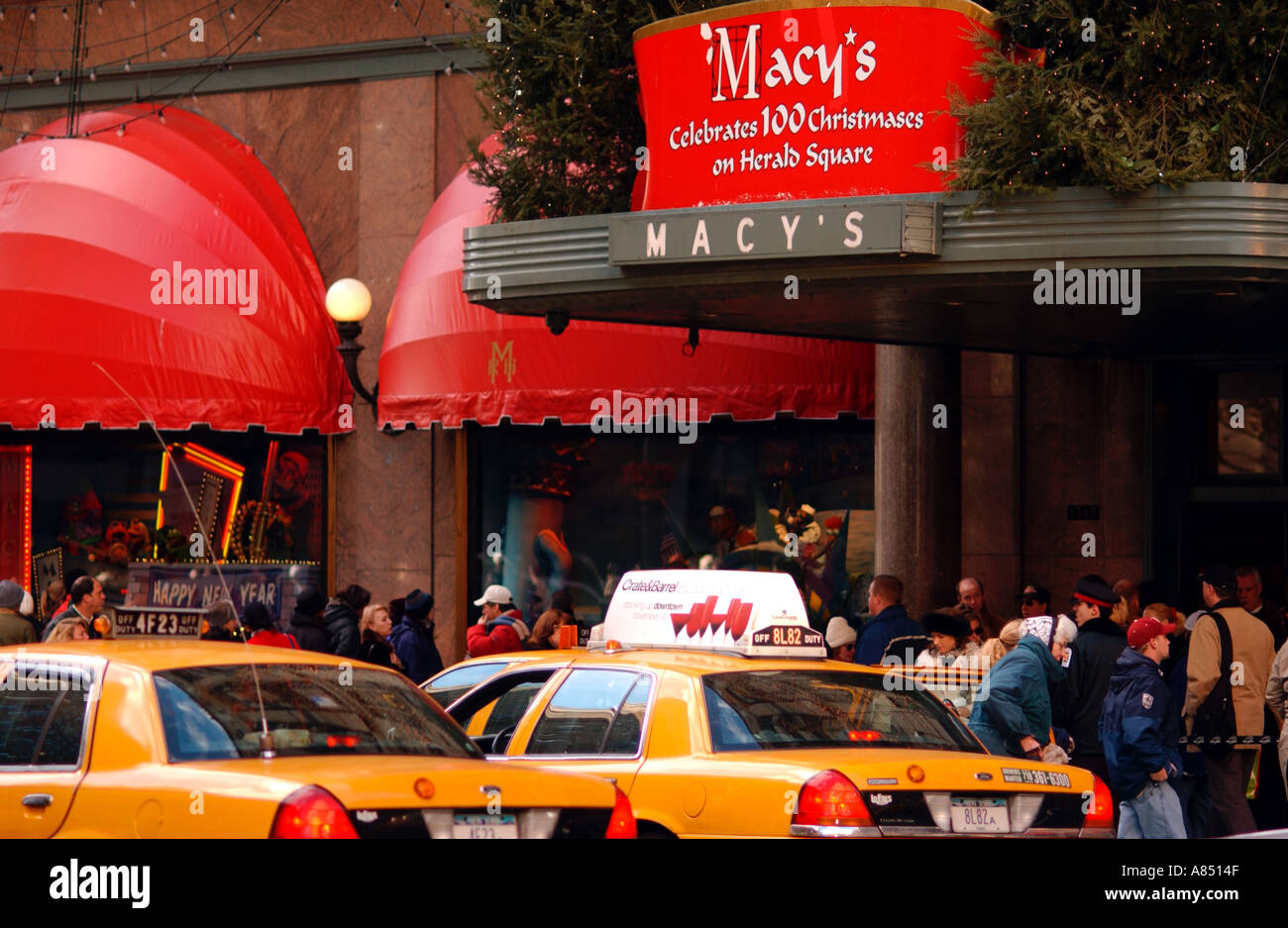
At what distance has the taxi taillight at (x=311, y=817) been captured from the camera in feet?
19.6

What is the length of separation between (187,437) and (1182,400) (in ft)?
33.0

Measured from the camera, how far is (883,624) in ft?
40.1

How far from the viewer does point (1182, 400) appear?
15812mm

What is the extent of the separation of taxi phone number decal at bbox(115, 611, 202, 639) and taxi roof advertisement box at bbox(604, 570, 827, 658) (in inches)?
392

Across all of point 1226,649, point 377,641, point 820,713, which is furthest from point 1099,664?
point 377,641

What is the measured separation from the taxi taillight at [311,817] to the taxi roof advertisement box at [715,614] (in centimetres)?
304

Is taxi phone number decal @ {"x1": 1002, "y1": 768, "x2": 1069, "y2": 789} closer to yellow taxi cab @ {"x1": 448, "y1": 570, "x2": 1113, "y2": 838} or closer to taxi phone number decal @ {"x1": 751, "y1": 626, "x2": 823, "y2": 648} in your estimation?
yellow taxi cab @ {"x1": 448, "y1": 570, "x2": 1113, "y2": 838}

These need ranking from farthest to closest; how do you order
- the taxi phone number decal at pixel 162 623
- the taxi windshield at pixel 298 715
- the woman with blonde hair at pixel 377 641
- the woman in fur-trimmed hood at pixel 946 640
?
the taxi phone number decal at pixel 162 623, the woman with blonde hair at pixel 377 641, the woman in fur-trimmed hood at pixel 946 640, the taxi windshield at pixel 298 715

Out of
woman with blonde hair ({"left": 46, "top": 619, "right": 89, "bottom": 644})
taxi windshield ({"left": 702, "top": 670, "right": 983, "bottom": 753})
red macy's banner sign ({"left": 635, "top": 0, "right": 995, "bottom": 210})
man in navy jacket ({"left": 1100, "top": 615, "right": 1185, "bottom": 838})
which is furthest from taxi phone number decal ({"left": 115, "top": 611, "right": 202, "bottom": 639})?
taxi windshield ({"left": 702, "top": 670, "right": 983, "bottom": 753})

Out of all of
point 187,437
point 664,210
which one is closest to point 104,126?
point 187,437

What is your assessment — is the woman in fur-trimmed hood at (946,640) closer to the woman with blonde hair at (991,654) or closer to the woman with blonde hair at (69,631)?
the woman with blonde hair at (991,654)

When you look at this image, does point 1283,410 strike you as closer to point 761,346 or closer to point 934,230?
point 761,346

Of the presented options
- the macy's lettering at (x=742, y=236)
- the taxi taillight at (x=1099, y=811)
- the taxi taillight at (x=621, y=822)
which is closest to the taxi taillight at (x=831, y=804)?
the taxi taillight at (x=621, y=822)

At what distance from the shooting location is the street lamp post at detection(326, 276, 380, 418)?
17.5 meters
